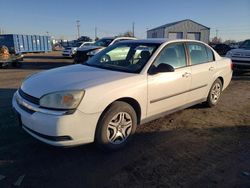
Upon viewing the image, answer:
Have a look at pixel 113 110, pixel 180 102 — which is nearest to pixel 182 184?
pixel 113 110

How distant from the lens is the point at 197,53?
16.2 feet

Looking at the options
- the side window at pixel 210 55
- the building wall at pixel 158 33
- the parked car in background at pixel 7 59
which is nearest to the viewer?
the side window at pixel 210 55

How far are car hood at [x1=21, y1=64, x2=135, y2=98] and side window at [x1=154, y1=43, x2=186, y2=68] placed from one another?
800 millimetres

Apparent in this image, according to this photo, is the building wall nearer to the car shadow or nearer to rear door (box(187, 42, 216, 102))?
rear door (box(187, 42, 216, 102))

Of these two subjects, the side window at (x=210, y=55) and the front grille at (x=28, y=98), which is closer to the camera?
the front grille at (x=28, y=98)

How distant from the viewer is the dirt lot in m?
2.80

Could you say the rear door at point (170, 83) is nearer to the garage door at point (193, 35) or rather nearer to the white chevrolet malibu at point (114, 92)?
the white chevrolet malibu at point (114, 92)

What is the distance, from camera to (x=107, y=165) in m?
3.14

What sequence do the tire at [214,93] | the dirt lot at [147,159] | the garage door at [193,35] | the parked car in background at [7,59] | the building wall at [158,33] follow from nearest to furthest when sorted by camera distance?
the dirt lot at [147,159]
the tire at [214,93]
the parked car in background at [7,59]
the building wall at [158,33]
the garage door at [193,35]

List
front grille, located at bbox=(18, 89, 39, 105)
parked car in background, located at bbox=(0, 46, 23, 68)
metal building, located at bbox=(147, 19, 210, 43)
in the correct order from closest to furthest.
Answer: front grille, located at bbox=(18, 89, 39, 105)
parked car in background, located at bbox=(0, 46, 23, 68)
metal building, located at bbox=(147, 19, 210, 43)

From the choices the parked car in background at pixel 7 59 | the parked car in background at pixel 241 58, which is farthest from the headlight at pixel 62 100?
the parked car in background at pixel 7 59

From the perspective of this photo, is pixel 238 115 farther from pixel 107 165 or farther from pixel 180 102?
pixel 107 165

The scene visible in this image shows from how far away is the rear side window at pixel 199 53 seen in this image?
475cm

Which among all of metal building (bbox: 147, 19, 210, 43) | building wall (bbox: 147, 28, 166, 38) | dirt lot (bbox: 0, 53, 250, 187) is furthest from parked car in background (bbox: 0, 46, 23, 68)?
metal building (bbox: 147, 19, 210, 43)
